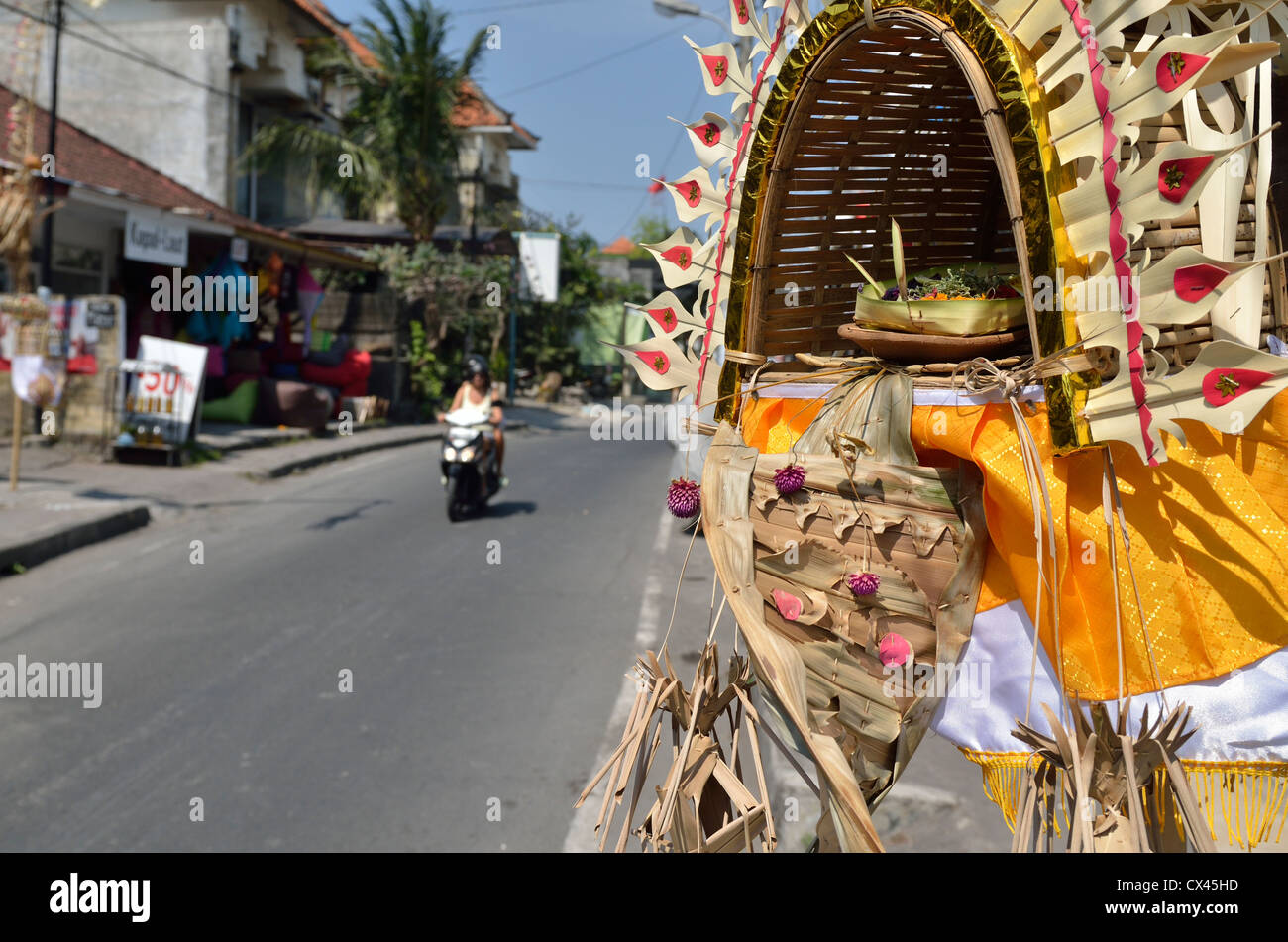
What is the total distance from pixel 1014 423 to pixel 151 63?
65.6ft

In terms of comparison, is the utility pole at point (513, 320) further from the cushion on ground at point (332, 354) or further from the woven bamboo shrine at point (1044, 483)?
the woven bamboo shrine at point (1044, 483)

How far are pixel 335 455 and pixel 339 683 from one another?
9.25 m

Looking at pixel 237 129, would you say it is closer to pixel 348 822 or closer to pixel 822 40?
pixel 348 822

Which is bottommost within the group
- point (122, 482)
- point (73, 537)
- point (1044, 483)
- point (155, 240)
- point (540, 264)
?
point (73, 537)

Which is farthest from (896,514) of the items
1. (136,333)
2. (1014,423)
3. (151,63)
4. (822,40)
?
(151,63)

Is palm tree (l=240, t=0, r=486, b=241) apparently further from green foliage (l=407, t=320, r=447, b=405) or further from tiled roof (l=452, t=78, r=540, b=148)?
tiled roof (l=452, t=78, r=540, b=148)

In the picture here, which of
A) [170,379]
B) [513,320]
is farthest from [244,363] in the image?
[513,320]

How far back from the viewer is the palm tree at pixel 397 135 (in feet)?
63.8

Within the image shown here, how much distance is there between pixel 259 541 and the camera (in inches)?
331

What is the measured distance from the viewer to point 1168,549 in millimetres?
1339

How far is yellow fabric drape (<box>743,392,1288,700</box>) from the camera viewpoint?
4.33 feet

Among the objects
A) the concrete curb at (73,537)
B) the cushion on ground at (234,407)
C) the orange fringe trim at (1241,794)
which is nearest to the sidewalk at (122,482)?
the concrete curb at (73,537)

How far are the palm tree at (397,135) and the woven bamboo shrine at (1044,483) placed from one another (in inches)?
757

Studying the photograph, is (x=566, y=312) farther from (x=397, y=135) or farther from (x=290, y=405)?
(x=290, y=405)
